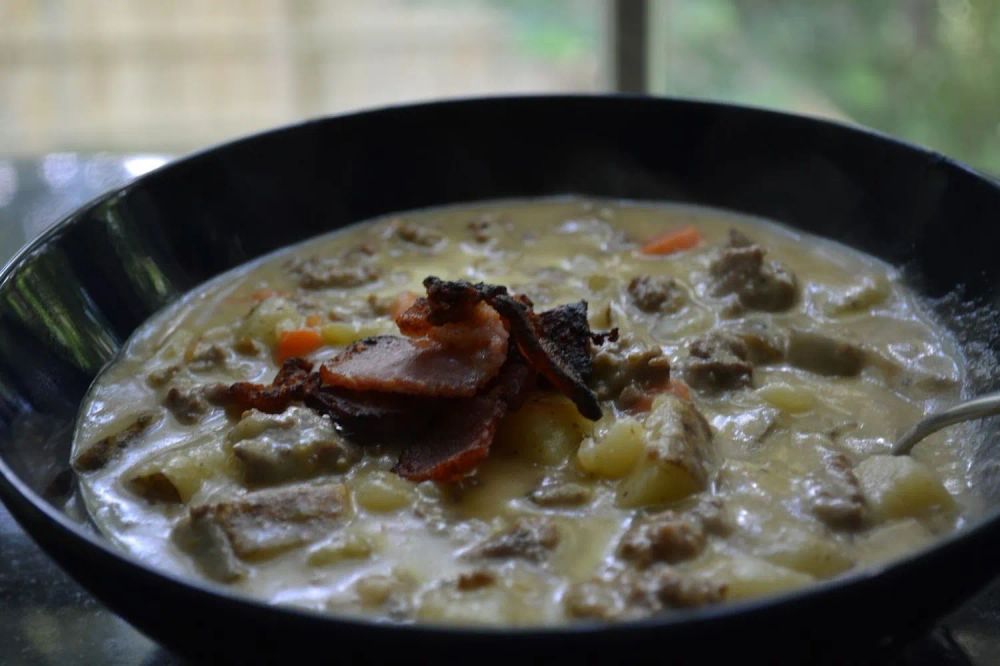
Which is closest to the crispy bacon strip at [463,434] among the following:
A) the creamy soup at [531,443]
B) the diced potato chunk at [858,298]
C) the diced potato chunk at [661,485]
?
the creamy soup at [531,443]

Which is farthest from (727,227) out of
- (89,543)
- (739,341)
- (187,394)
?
(89,543)

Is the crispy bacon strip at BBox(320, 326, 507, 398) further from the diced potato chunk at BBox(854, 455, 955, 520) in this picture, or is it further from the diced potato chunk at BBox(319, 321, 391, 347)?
the diced potato chunk at BBox(854, 455, 955, 520)

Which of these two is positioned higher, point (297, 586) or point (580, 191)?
point (580, 191)

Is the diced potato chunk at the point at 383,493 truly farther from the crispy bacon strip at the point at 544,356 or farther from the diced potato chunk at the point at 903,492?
the diced potato chunk at the point at 903,492

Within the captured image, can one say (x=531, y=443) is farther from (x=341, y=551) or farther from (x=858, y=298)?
(x=858, y=298)

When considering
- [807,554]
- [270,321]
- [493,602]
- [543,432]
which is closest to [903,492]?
[807,554]

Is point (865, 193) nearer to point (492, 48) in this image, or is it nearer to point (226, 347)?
point (226, 347)
